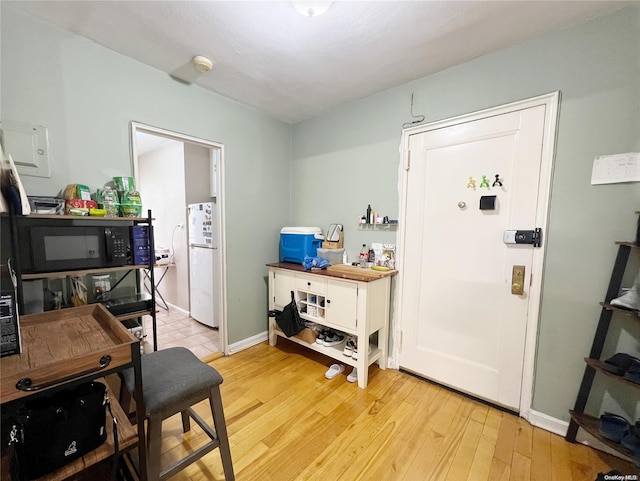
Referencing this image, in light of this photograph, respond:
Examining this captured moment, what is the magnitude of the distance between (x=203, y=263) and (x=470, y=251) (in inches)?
111

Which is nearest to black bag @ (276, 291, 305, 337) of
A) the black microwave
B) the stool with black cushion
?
the stool with black cushion

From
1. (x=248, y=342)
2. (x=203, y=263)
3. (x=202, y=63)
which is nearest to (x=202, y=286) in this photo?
(x=203, y=263)

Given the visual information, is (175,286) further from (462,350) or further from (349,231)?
(462,350)

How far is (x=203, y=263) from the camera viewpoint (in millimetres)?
3078

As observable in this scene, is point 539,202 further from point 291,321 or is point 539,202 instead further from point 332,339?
point 291,321

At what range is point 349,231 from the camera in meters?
2.51

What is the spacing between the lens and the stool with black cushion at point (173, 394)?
1024 millimetres

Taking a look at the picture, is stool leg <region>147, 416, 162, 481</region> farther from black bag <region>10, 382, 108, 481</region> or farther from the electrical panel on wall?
the electrical panel on wall

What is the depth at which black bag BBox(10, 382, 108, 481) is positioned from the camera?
75 centimetres

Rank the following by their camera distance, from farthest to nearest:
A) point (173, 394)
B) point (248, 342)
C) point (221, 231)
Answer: point (248, 342), point (221, 231), point (173, 394)

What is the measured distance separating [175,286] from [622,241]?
179 inches

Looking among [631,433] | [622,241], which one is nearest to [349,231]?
[622,241]

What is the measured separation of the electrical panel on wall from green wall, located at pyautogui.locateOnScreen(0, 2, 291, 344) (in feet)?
0.11

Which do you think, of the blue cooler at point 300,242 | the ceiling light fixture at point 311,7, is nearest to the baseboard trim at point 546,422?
the blue cooler at point 300,242
